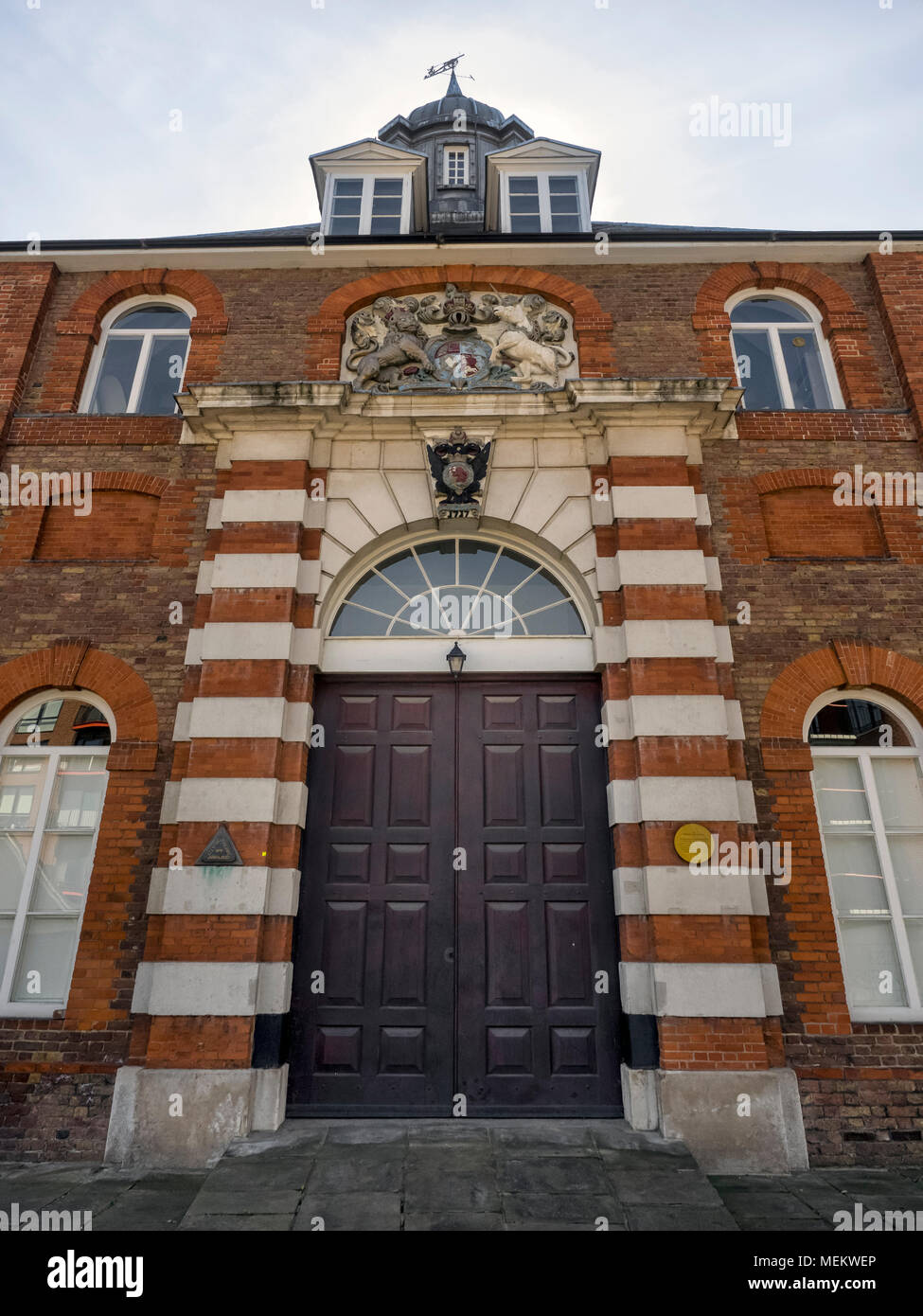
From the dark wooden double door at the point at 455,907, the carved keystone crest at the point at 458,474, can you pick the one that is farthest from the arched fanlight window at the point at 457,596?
the dark wooden double door at the point at 455,907

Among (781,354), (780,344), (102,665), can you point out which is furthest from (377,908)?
Result: (780,344)

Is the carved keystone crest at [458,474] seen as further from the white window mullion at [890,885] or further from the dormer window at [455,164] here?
the dormer window at [455,164]

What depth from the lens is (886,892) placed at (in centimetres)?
692

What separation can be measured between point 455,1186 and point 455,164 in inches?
924

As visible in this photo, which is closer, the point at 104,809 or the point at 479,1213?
the point at 479,1213

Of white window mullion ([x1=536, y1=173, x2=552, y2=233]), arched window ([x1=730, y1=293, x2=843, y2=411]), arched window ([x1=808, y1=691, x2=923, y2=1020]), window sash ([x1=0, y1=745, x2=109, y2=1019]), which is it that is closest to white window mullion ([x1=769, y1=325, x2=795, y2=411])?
arched window ([x1=730, y1=293, x2=843, y2=411])

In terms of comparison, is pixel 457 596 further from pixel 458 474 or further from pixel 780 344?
pixel 780 344

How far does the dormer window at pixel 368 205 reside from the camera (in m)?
11.0

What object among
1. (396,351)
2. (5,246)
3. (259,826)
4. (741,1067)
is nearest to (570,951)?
(741,1067)

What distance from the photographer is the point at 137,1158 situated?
19.1 feet

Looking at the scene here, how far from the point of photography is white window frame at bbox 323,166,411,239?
36.2 ft
